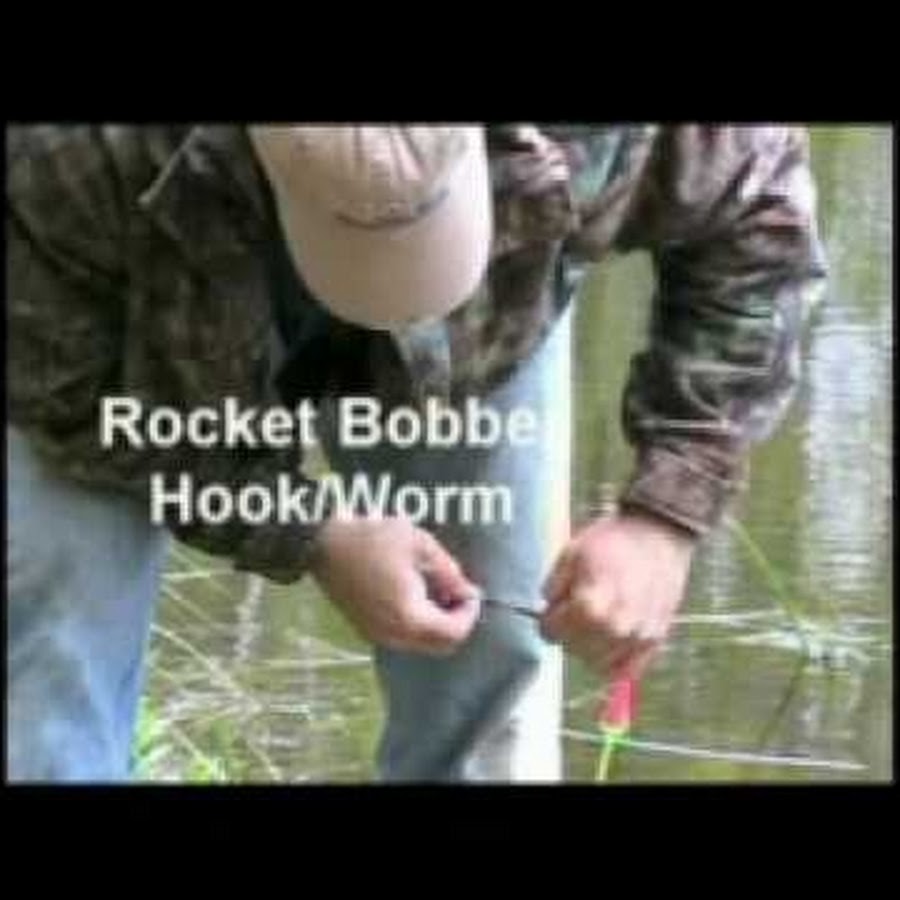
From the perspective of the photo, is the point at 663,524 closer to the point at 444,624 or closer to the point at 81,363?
the point at 444,624

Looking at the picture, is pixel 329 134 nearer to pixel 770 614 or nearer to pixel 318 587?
pixel 318 587

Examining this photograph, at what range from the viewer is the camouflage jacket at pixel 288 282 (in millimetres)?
2629

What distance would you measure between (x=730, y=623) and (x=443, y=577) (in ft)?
0.91

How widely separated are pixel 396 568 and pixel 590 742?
250 millimetres

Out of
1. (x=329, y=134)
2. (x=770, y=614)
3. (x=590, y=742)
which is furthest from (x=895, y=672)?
(x=329, y=134)

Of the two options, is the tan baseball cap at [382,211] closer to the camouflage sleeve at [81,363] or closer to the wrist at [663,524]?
the camouflage sleeve at [81,363]

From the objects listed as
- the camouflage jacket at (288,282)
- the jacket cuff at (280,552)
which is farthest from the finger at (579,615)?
the jacket cuff at (280,552)

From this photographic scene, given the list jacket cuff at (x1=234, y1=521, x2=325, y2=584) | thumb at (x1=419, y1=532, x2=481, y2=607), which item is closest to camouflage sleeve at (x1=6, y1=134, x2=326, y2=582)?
jacket cuff at (x1=234, y1=521, x2=325, y2=584)

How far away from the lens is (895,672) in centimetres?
273

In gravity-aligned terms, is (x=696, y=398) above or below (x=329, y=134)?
below

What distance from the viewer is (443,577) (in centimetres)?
268
